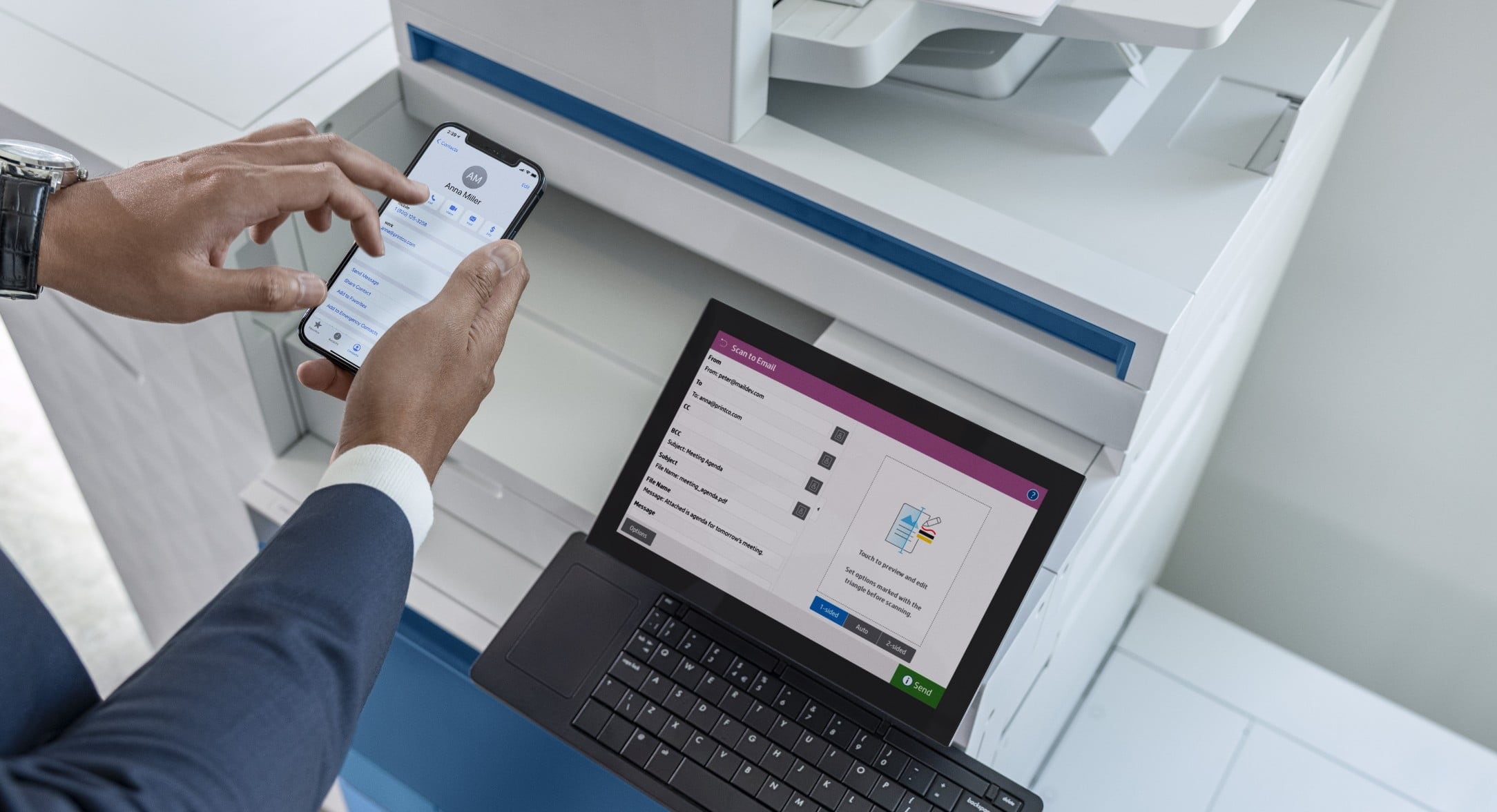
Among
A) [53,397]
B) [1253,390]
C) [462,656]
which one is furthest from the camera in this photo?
[1253,390]

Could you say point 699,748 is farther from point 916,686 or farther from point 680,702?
point 916,686

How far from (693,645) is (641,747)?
0.07 m

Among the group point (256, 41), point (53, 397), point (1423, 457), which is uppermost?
point (1423, 457)

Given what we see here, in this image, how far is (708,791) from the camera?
0.68 metres

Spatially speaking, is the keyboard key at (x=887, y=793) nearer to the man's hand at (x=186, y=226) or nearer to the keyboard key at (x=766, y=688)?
the keyboard key at (x=766, y=688)

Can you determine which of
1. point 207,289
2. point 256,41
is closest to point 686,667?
point 207,289

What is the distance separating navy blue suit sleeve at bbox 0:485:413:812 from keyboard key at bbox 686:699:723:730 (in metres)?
0.21

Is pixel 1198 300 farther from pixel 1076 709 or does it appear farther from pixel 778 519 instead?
pixel 1076 709

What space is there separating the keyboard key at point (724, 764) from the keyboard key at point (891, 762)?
8cm

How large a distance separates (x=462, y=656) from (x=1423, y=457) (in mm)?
1028

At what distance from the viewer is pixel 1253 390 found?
133cm

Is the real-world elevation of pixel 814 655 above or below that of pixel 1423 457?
below

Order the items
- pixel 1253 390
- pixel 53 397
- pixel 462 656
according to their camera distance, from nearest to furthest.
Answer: pixel 462 656, pixel 53 397, pixel 1253 390

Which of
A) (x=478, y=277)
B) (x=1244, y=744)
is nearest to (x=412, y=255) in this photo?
(x=478, y=277)
